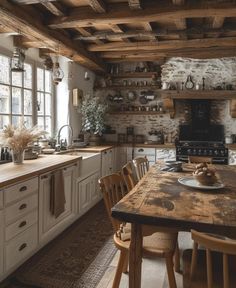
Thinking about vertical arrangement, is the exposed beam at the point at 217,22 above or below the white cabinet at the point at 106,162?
above

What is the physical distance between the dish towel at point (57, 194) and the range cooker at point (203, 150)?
3.08 m

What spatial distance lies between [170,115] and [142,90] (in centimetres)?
86

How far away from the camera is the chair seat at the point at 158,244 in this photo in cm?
196

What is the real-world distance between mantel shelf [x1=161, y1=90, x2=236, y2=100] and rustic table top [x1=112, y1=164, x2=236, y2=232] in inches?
128

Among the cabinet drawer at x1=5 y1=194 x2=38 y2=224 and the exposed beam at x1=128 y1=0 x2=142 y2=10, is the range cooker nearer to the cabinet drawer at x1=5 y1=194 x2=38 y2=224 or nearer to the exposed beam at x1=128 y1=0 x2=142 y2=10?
the exposed beam at x1=128 y1=0 x2=142 y2=10

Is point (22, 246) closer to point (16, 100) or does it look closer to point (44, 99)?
point (16, 100)

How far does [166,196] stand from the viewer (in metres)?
2.14

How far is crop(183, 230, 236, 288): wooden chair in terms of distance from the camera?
1.22 m

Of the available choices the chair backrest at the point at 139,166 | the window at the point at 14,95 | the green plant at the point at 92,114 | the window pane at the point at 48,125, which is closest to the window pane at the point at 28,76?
the window at the point at 14,95

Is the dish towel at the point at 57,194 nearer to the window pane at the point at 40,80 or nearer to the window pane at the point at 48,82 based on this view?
the window pane at the point at 40,80

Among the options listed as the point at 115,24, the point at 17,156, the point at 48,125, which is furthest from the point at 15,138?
the point at 115,24

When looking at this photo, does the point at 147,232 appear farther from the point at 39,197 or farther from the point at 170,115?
the point at 170,115

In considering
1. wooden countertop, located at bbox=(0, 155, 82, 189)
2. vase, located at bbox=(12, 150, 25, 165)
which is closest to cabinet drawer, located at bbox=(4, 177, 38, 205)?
wooden countertop, located at bbox=(0, 155, 82, 189)

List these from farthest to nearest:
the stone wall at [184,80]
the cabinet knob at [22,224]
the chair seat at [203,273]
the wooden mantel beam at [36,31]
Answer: the stone wall at [184,80] → the wooden mantel beam at [36,31] → the cabinet knob at [22,224] → the chair seat at [203,273]
